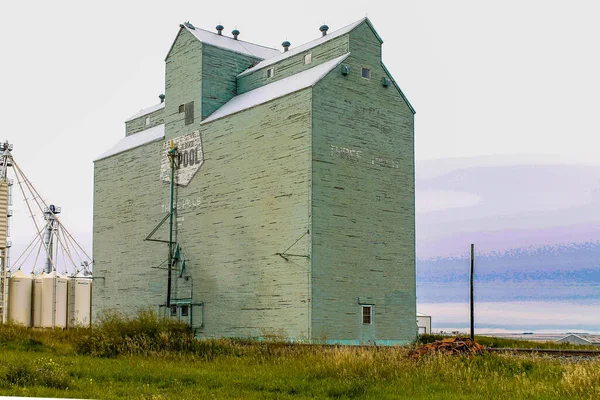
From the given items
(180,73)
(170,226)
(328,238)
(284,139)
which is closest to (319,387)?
(328,238)

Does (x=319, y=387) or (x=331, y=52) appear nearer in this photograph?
(x=319, y=387)

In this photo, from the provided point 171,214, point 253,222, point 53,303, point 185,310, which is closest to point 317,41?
point 253,222

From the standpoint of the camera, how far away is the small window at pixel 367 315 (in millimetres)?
34625

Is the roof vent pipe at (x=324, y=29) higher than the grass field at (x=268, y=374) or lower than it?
higher

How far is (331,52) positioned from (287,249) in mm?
9881

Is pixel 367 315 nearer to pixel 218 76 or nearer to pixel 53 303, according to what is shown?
pixel 218 76

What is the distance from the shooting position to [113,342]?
A: 81.4 feet

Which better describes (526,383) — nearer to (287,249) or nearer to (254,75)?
(287,249)

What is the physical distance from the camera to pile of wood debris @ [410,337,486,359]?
21328 millimetres

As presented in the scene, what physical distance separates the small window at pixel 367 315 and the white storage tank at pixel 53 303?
23.1 meters

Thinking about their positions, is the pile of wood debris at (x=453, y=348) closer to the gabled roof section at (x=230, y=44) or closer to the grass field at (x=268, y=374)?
the grass field at (x=268, y=374)

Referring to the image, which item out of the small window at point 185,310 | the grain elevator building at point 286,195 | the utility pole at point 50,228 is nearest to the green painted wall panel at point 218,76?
the grain elevator building at point 286,195

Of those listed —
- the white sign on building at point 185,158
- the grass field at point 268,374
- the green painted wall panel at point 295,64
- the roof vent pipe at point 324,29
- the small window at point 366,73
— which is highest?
the roof vent pipe at point 324,29

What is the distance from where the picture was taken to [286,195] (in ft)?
113
